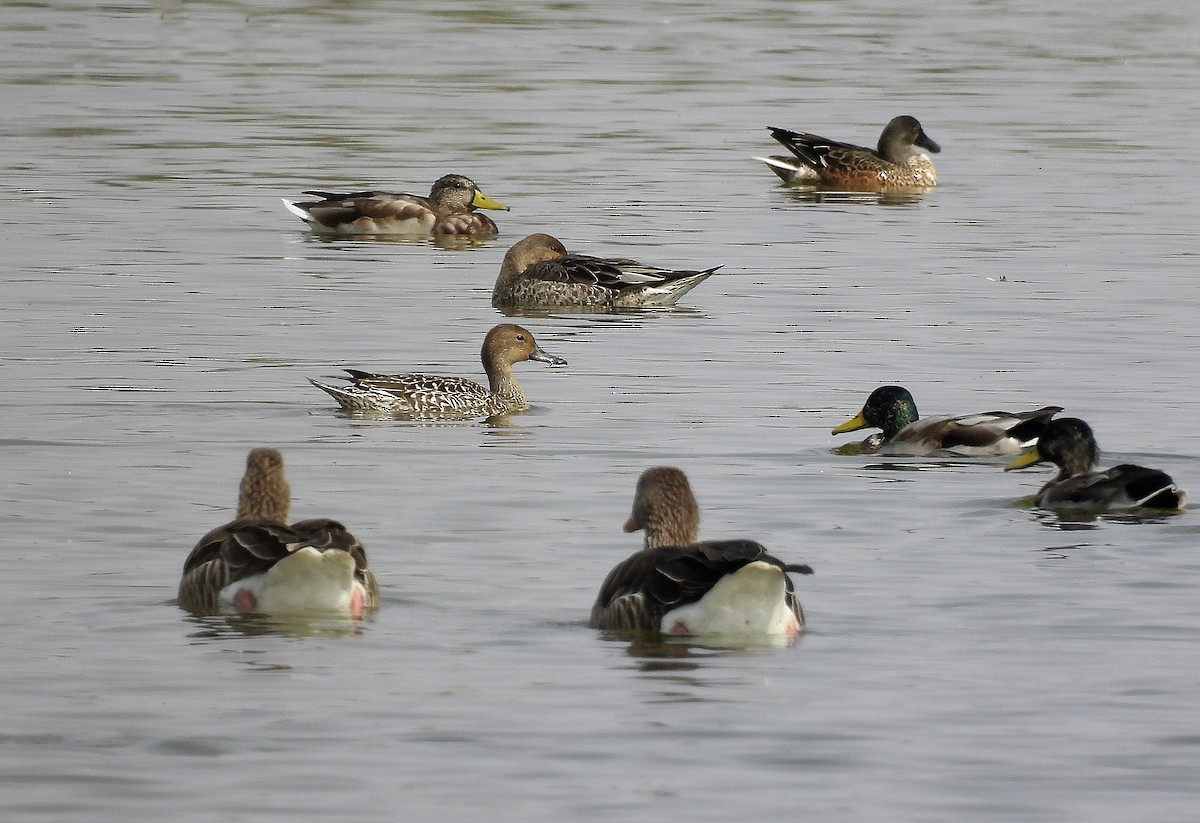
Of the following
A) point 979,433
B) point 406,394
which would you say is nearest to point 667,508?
point 979,433

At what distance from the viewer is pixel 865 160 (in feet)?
97.5

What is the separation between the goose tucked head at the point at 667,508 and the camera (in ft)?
34.2

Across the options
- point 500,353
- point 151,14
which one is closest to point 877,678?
point 500,353

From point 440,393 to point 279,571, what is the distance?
572cm

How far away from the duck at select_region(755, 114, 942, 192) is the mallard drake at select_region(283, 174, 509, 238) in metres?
5.22

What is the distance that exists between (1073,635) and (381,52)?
3387 cm

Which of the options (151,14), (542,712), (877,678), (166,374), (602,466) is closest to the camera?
(542,712)

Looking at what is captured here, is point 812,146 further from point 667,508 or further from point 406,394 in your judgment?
point 667,508

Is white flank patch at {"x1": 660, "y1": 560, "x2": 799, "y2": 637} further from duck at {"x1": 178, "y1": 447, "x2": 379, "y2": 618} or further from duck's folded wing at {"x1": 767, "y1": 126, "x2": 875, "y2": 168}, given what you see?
duck's folded wing at {"x1": 767, "y1": 126, "x2": 875, "y2": 168}

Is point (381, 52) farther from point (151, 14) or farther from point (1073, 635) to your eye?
point (1073, 635)

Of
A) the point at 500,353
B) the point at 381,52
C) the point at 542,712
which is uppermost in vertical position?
the point at 381,52

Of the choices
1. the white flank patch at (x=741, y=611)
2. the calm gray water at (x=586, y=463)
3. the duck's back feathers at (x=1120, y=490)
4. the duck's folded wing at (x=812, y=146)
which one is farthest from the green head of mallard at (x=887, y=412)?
the duck's folded wing at (x=812, y=146)

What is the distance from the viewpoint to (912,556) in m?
11.5

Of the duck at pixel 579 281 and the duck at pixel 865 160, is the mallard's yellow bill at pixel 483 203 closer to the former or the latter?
the duck at pixel 579 281
